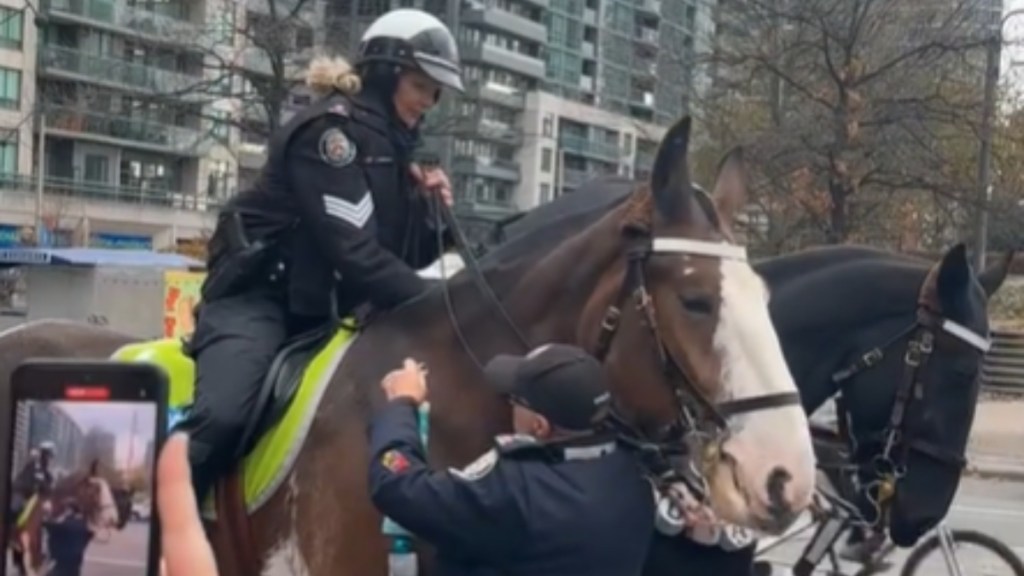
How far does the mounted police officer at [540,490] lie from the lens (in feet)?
13.0

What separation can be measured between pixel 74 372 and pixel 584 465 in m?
1.36

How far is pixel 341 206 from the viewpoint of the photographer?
16.2 feet

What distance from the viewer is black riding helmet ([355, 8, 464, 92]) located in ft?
16.8

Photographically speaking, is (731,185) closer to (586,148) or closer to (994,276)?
(994,276)

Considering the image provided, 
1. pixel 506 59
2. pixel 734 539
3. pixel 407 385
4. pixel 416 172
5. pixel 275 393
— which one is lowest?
pixel 734 539

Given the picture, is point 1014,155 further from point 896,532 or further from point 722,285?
point 722,285

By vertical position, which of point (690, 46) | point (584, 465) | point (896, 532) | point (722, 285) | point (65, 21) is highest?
point (65, 21)

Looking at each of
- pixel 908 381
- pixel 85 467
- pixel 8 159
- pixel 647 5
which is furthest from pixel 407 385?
pixel 647 5

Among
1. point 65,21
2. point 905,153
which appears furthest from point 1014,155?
point 65,21

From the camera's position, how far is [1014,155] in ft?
114

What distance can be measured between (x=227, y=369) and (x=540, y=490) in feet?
4.37

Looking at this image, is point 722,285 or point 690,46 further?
point 690,46

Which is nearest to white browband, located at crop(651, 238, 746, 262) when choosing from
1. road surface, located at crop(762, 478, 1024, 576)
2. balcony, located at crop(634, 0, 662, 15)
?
road surface, located at crop(762, 478, 1024, 576)

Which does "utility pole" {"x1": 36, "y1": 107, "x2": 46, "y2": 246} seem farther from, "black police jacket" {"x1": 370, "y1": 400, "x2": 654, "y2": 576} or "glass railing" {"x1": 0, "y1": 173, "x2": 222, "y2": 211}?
"black police jacket" {"x1": 370, "y1": 400, "x2": 654, "y2": 576}
